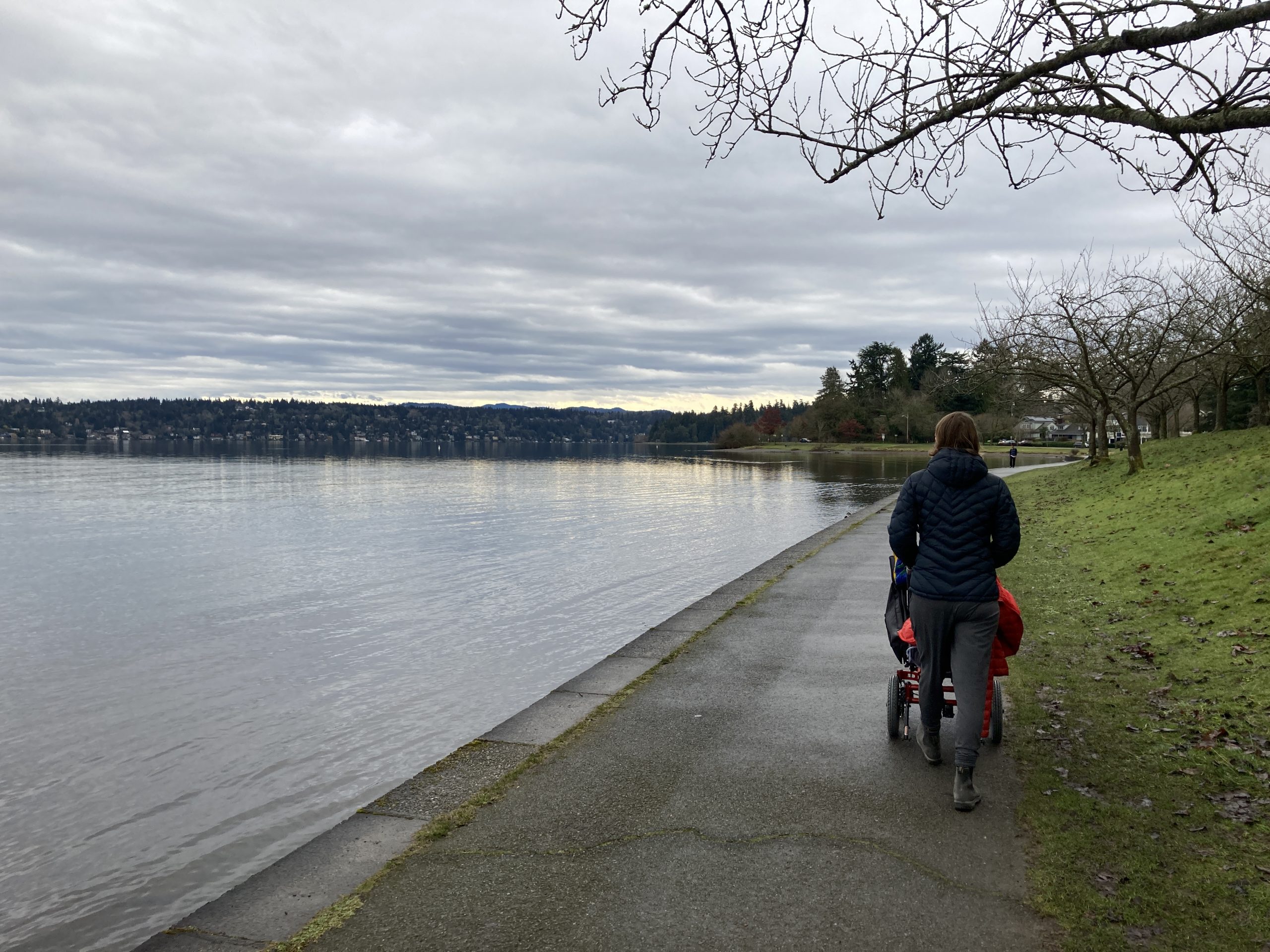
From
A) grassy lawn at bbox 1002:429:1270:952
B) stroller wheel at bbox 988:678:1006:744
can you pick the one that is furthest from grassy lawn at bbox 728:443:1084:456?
stroller wheel at bbox 988:678:1006:744

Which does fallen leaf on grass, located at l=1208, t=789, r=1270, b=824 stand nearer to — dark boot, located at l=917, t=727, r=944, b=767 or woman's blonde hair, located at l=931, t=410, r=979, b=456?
dark boot, located at l=917, t=727, r=944, b=767

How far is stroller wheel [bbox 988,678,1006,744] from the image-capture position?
5746 mm

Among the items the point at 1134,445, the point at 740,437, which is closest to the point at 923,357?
the point at 740,437

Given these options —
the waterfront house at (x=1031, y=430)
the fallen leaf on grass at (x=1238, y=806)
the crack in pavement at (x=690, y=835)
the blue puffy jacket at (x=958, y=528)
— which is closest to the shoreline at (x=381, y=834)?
the crack in pavement at (x=690, y=835)

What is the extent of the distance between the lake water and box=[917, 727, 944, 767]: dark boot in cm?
415

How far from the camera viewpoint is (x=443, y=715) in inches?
346

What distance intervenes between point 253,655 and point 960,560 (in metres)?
9.71

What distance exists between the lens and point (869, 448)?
113312mm

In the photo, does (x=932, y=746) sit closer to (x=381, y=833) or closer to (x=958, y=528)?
(x=958, y=528)

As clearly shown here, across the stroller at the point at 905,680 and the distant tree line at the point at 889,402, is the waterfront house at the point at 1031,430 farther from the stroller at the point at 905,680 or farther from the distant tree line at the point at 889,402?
the stroller at the point at 905,680

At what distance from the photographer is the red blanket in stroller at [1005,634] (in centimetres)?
506

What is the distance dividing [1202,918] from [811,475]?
2180 inches

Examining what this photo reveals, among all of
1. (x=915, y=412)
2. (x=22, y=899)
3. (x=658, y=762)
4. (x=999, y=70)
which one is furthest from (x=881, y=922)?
(x=915, y=412)

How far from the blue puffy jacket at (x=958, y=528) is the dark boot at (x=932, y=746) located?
1048mm
